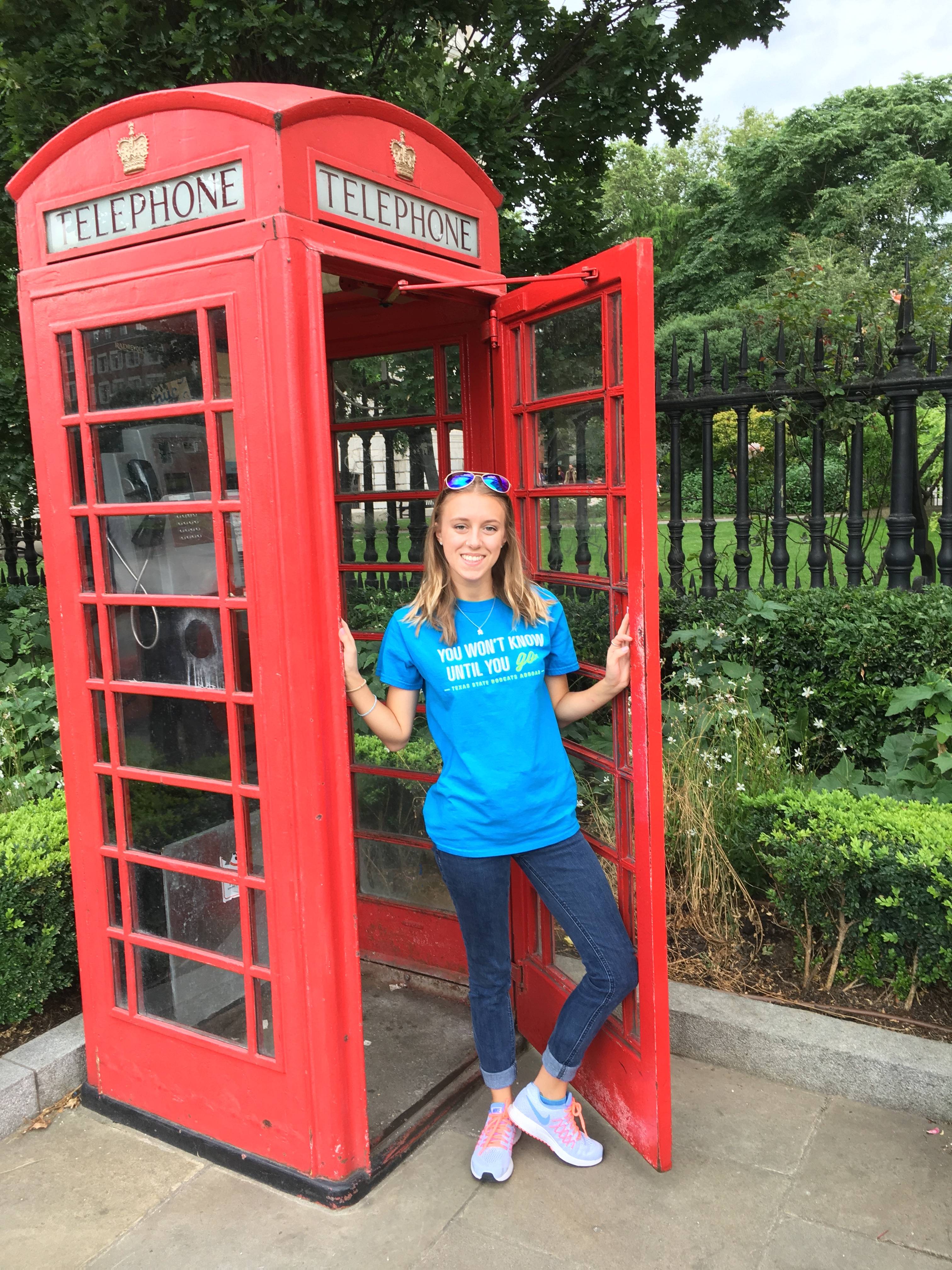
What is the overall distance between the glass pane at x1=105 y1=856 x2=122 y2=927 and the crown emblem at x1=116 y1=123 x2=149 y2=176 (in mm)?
1942

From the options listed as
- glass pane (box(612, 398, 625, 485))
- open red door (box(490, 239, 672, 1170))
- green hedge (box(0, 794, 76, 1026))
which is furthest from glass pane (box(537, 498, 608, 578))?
green hedge (box(0, 794, 76, 1026))

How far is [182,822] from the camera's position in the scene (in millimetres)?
2744

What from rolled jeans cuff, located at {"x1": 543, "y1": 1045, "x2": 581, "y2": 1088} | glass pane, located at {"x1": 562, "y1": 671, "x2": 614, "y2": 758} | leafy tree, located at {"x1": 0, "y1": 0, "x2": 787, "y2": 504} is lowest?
rolled jeans cuff, located at {"x1": 543, "y1": 1045, "x2": 581, "y2": 1088}

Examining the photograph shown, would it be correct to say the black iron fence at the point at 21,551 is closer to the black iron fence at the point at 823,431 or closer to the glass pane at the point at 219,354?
the black iron fence at the point at 823,431

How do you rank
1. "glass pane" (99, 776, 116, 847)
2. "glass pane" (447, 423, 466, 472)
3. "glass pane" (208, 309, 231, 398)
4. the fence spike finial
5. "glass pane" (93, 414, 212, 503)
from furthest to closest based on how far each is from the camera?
Result: 1. the fence spike finial
2. "glass pane" (447, 423, 466, 472)
3. "glass pane" (99, 776, 116, 847)
4. "glass pane" (93, 414, 212, 503)
5. "glass pane" (208, 309, 231, 398)

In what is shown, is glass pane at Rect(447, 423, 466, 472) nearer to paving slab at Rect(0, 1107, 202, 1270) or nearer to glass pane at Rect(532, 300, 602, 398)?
glass pane at Rect(532, 300, 602, 398)

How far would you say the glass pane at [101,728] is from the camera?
9.14 ft

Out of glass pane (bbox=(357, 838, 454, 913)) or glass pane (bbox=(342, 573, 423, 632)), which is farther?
glass pane (bbox=(357, 838, 454, 913))

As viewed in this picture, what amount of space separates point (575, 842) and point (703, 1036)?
1010 millimetres

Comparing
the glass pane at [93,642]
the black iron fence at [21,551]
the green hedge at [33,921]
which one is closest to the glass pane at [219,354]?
the glass pane at [93,642]

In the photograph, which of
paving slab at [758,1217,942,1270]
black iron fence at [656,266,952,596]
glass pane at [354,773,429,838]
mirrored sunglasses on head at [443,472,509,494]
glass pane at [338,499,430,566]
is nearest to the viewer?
paving slab at [758,1217,942,1270]

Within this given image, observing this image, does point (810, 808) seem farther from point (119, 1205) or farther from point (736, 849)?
point (119, 1205)

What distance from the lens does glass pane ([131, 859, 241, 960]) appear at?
271 cm

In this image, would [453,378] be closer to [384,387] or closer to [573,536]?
[384,387]
